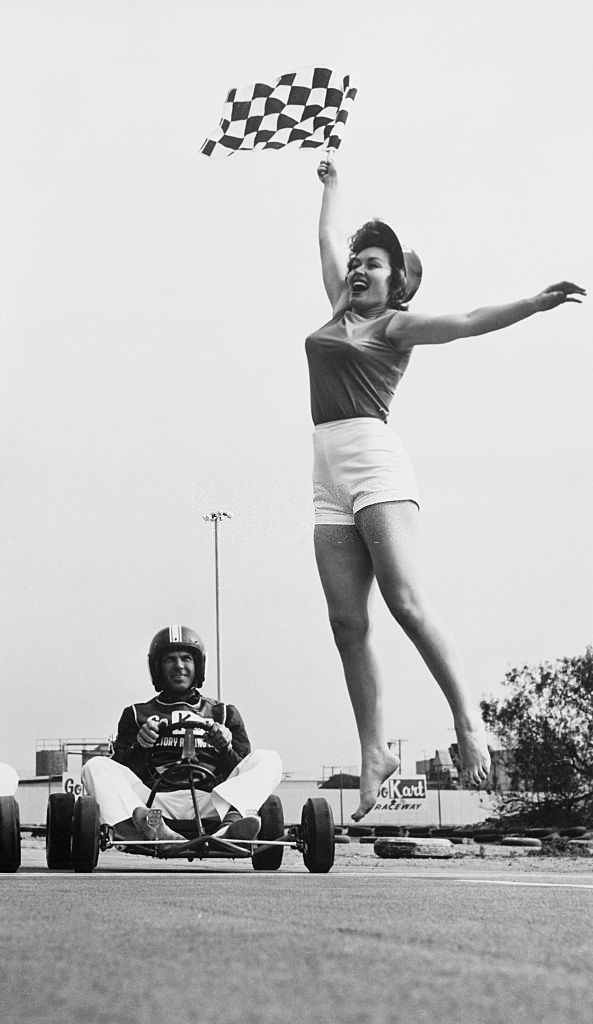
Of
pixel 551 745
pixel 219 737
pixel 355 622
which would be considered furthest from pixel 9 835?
pixel 551 745

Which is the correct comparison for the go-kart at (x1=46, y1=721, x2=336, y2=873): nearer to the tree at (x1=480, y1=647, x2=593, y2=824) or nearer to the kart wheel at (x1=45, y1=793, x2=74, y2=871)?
the kart wheel at (x1=45, y1=793, x2=74, y2=871)

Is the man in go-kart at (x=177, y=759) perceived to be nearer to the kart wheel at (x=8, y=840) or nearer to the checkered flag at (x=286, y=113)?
the kart wheel at (x=8, y=840)

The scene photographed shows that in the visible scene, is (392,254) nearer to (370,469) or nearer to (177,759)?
(370,469)

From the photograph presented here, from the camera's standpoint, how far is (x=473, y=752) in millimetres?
5438

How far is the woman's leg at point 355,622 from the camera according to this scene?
5.91 m

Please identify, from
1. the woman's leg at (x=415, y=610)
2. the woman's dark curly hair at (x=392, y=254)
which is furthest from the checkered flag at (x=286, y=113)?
the woman's leg at (x=415, y=610)

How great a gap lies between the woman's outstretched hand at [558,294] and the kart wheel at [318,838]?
7.36 feet

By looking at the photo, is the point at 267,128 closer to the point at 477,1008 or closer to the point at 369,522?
the point at 369,522

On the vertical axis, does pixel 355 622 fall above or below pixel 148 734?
above

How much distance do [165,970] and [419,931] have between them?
545 mm

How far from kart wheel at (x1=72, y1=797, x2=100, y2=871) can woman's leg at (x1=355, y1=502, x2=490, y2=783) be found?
1617 mm

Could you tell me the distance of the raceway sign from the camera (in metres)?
33.8

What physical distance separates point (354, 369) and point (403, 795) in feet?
97.1

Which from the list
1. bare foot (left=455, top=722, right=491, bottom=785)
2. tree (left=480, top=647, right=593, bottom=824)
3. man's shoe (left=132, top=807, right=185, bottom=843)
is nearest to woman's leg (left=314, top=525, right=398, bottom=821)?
bare foot (left=455, top=722, right=491, bottom=785)
